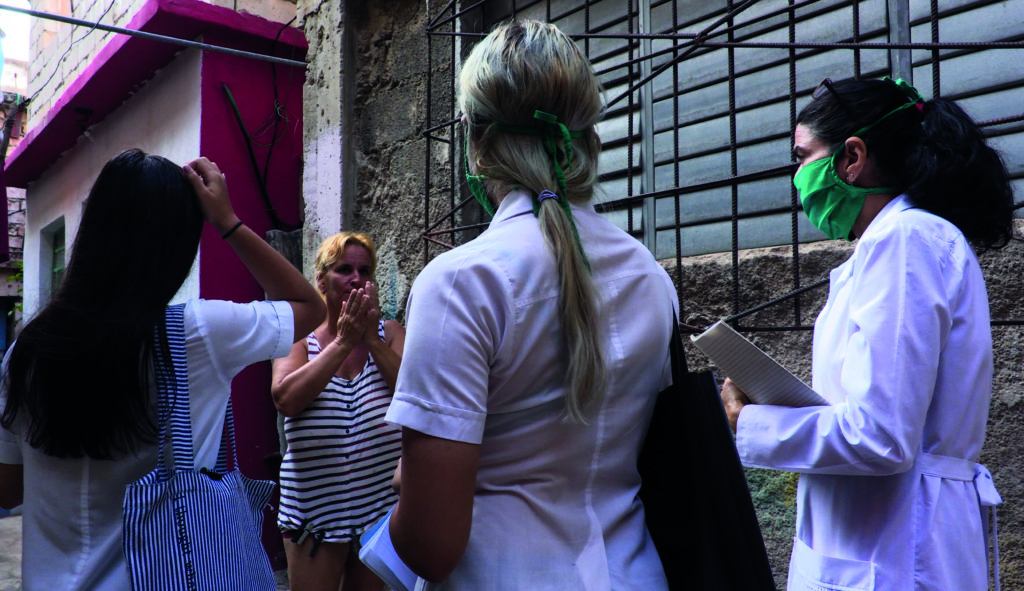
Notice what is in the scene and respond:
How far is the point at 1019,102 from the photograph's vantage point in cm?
217

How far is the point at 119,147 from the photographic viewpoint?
6309mm

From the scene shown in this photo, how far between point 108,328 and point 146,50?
4.50m

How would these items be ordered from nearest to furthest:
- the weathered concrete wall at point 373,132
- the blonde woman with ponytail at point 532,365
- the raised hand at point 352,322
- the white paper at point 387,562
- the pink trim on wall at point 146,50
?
the blonde woman with ponytail at point 532,365 → the white paper at point 387,562 → the raised hand at point 352,322 → the weathered concrete wall at point 373,132 → the pink trim on wall at point 146,50

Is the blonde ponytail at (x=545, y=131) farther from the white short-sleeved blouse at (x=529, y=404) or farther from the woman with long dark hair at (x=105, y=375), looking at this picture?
the woman with long dark hair at (x=105, y=375)

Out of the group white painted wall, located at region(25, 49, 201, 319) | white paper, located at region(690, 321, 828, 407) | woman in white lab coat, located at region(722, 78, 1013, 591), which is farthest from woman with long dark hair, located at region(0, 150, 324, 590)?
white painted wall, located at region(25, 49, 201, 319)

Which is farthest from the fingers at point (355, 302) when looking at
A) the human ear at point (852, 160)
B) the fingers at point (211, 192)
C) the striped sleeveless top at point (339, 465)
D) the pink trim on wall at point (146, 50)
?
the pink trim on wall at point (146, 50)

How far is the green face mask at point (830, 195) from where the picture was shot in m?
1.70

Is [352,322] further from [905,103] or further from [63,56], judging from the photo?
[63,56]

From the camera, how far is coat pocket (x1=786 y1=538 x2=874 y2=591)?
4.59ft

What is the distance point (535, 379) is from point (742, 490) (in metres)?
0.35

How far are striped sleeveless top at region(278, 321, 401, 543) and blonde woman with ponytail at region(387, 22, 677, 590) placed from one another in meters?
1.58

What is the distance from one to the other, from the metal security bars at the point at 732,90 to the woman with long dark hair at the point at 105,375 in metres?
1.06

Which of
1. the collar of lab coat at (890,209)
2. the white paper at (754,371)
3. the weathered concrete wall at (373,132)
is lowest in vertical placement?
the white paper at (754,371)

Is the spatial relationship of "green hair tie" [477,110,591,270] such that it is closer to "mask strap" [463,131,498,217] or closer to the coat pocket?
"mask strap" [463,131,498,217]
